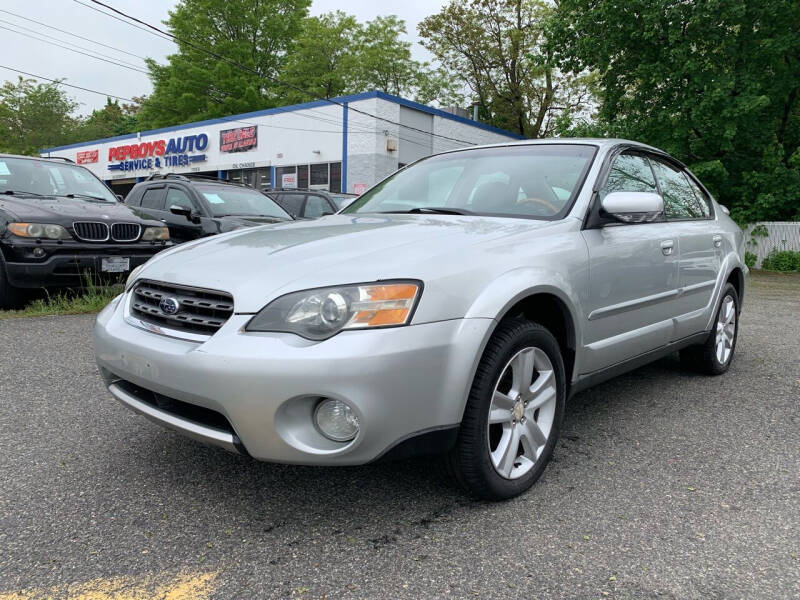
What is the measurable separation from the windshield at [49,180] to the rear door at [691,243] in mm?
5990

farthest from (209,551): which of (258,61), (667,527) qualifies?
(258,61)

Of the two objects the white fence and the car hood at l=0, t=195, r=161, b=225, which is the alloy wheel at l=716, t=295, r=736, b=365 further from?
the white fence

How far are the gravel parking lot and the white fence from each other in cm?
1606

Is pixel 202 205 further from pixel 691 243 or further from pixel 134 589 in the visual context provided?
pixel 134 589

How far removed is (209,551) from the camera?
2.07 meters

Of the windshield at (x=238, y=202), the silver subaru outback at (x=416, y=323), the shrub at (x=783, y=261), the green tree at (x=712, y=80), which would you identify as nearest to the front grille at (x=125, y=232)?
the windshield at (x=238, y=202)

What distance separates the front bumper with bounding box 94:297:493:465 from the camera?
6.51ft

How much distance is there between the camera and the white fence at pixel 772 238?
17.0 m

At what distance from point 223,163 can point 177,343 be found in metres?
28.7

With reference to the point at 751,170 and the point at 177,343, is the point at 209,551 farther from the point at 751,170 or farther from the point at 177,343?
the point at 751,170

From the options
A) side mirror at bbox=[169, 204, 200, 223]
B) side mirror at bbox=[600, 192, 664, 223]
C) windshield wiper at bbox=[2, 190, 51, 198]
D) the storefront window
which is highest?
the storefront window

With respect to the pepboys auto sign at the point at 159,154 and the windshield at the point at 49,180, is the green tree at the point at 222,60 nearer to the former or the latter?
the pepboys auto sign at the point at 159,154

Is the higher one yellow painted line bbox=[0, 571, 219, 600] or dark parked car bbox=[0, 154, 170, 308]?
dark parked car bbox=[0, 154, 170, 308]

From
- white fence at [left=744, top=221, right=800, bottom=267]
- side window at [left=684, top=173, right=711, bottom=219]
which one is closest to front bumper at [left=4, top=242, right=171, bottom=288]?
side window at [left=684, top=173, right=711, bottom=219]
